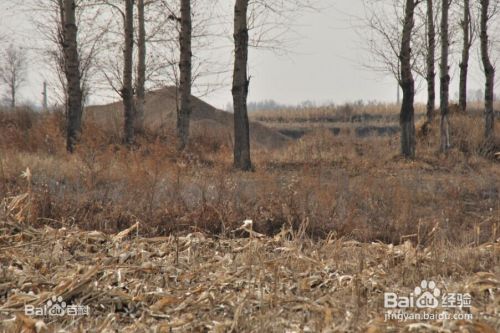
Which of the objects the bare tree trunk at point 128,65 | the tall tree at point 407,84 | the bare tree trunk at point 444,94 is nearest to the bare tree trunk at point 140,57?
the bare tree trunk at point 128,65

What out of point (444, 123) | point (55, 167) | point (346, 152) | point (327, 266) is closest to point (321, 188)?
point (327, 266)

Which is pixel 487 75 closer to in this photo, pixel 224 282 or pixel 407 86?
pixel 407 86

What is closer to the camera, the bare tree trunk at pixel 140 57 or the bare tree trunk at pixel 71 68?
the bare tree trunk at pixel 71 68

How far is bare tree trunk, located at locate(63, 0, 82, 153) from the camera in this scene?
38.4 ft

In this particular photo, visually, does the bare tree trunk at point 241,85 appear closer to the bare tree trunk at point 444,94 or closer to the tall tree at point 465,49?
the bare tree trunk at point 444,94

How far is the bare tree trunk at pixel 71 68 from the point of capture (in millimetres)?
11719

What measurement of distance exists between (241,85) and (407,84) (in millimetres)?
4784

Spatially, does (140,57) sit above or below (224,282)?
above

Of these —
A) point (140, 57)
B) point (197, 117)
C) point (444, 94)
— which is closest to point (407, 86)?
point (444, 94)

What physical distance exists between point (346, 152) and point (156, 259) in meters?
11.1

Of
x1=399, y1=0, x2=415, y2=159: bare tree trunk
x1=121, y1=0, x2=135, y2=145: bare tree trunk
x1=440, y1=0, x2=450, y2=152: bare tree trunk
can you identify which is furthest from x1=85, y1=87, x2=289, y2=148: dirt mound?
x1=440, y1=0, x2=450, y2=152: bare tree trunk

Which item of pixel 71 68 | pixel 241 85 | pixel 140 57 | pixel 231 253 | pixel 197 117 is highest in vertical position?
pixel 140 57

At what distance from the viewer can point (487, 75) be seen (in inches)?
599

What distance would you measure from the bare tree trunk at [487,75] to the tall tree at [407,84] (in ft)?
10.5
